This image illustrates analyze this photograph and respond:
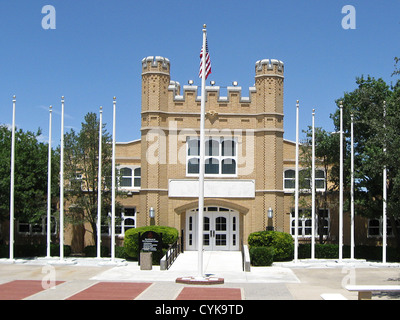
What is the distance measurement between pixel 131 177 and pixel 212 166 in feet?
16.3

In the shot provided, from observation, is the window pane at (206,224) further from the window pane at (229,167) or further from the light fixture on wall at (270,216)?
the light fixture on wall at (270,216)

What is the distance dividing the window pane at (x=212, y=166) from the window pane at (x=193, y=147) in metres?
0.78

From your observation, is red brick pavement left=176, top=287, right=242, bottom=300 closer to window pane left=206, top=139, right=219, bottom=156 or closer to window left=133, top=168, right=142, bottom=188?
window pane left=206, top=139, right=219, bottom=156

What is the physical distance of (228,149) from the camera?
31625mm

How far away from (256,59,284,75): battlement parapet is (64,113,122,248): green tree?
30.1 feet

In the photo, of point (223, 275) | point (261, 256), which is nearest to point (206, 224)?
point (261, 256)

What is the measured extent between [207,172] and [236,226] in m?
3.48

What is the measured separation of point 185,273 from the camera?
2381 cm

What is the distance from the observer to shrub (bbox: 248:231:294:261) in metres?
28.2

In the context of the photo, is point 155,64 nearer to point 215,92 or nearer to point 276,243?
point 215,92

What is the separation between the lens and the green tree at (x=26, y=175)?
28641 millimetres

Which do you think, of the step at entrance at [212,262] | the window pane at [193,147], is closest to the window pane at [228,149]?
the window pane at [193,147]

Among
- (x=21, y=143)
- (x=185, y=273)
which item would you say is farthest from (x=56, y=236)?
(x=185, y=273)

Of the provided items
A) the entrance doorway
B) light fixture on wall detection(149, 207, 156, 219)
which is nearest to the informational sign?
light fixture on wall detection(149, 207, 156, 219)
